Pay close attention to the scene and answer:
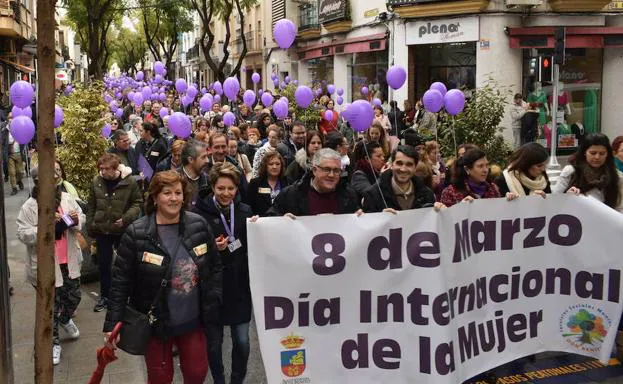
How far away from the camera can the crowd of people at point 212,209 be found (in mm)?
4012

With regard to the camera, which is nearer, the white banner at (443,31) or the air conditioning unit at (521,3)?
the air conditioning unit at (521,3)

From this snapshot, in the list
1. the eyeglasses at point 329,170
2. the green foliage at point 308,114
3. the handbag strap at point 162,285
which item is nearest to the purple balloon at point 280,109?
the green foliage at point 308,114

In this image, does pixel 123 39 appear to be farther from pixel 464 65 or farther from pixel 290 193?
pixel 290 193

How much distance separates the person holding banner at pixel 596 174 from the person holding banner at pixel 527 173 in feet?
0.78

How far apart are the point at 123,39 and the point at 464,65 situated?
2655 inches

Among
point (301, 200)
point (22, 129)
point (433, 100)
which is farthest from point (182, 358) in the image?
point (433, 100)

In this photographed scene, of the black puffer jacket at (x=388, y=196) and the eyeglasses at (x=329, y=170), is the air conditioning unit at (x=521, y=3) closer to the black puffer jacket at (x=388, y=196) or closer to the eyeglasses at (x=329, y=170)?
the black puffer jacket at (x=388, y=196)

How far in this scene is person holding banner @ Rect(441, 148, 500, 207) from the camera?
5168mm

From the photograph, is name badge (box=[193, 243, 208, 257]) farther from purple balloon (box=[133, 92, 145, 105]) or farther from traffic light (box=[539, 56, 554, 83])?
purple balloon (box=[133, 92, 145, 105])

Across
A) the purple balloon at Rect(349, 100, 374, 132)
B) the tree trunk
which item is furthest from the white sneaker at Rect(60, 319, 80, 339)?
the purple balloon at Rect(349, 100, 374, 132)

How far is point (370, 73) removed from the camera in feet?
81.6

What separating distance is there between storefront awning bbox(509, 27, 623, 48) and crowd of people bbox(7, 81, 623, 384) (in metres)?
12.0

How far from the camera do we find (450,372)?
421 cm

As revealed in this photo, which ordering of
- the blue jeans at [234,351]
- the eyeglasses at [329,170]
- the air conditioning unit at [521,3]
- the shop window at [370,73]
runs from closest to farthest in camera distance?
the blue jeans at [234,351]
the eyeglasses at [329,170]
the air conditioning unit at [521,3]
the shop window at [370,73]
